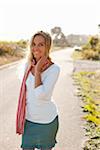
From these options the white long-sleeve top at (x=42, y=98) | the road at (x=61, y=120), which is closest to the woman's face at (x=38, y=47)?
the white long-sleeve top at (x=42, y=98)

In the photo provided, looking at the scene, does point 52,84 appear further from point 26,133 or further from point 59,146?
point 59,146

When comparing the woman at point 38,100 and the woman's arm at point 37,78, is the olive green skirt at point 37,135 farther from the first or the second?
the woman's arm at point 37,78

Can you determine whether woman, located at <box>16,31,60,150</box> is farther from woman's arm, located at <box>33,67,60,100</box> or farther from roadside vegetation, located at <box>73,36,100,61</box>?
roadside vegetation, located at <box>73,36,100,61</box>

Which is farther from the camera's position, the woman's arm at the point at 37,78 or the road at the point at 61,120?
the road at the point at 61,120

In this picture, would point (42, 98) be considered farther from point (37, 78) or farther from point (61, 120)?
point (61, 120)

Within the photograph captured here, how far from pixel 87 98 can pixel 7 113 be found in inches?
156

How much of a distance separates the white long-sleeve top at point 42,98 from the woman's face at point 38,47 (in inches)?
5.6

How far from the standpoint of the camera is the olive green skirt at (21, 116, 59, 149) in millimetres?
4023

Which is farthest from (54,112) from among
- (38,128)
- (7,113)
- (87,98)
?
(87,98)

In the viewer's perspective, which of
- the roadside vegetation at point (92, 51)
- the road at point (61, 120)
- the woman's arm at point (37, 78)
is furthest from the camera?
the roadside vegetation at point (92, 51)

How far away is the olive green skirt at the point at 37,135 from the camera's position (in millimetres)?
4023

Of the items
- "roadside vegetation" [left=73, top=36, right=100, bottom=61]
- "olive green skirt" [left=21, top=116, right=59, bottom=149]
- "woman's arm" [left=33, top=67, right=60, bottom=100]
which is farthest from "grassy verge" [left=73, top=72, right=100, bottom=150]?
"roadside vegetation" [left=73, top=36, right=100, bottom=61]

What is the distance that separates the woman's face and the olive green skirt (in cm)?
57

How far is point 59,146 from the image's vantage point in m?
7.63
